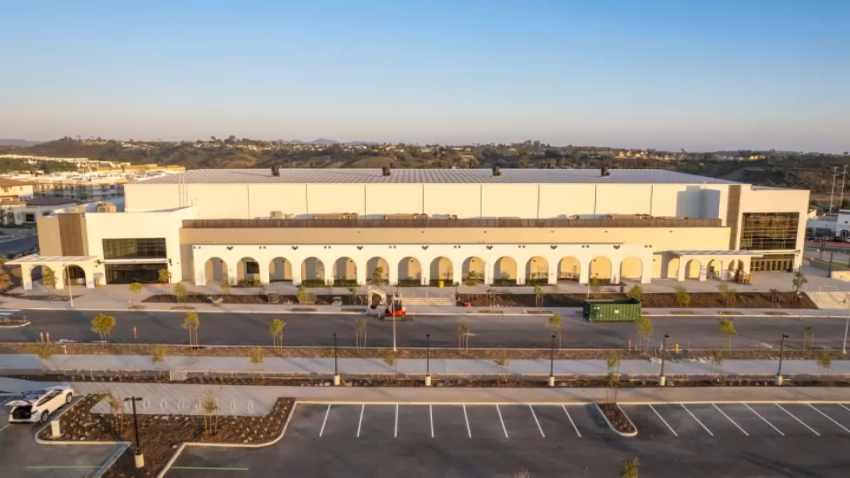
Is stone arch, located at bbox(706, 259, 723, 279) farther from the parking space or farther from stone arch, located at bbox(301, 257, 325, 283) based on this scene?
stone arch, located at bbox(301, 257, 325, 283)

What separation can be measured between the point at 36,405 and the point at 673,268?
50783 millimetres

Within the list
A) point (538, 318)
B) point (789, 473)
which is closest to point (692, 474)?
point (789, 473)

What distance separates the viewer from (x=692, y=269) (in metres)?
52.2

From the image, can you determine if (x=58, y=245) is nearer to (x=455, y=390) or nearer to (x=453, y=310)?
(x=453, y=310)

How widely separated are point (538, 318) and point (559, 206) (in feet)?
60.0

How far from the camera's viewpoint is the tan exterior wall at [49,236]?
47.2 meters

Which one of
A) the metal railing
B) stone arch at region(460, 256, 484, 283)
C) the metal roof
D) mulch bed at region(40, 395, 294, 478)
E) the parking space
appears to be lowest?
the parking space

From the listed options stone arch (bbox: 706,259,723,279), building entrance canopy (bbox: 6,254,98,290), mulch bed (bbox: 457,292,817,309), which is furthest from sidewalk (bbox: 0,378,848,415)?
stone arch (bbox: 706,259,723,279)

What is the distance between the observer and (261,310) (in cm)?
4150

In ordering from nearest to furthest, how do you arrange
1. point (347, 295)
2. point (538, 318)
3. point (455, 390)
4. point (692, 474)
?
1. point (692, 474)
2. point (455, 390)
3. point (538, 318)
4. point (347, 295)

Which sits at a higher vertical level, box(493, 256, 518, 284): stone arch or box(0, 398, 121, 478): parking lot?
box(493, 256, 518, 284): stone arch

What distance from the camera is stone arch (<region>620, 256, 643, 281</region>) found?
52375 mm

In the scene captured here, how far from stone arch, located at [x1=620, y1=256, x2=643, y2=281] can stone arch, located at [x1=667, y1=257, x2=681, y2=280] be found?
8.78 ft

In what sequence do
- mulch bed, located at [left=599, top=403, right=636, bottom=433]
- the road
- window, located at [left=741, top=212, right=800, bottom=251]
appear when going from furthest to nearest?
window, located at [left=741, top=212, right=800, bottom=251] < the road < mulch bed, located at [left=599, top=403, right=636, bottom=433]
